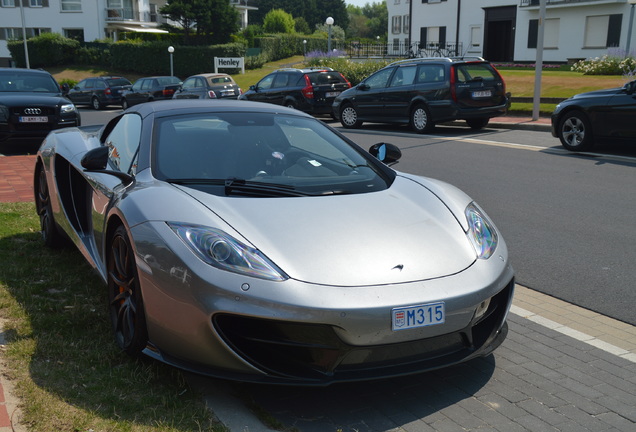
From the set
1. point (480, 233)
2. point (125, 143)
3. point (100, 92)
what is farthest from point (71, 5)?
point (480, 233)

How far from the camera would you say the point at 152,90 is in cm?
3128

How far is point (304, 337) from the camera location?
3.17 m

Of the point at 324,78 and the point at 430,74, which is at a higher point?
the point at 430,74

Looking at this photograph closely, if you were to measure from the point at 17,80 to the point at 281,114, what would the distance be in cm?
1232

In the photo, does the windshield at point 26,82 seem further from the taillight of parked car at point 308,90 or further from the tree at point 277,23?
the tree at point 277,23

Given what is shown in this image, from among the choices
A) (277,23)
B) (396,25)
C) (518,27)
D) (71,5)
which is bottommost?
(518,27)

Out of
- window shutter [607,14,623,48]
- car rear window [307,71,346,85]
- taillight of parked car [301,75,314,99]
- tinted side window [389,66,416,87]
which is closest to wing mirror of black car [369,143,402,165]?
tinted side window [389,66,416,87]

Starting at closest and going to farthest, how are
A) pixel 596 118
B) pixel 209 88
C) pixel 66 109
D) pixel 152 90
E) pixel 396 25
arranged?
pixel 596 118, pixel 66 109, pixel 209 88, pixel 152 90, pixel 396 25

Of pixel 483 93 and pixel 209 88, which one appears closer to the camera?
pixel 483 93

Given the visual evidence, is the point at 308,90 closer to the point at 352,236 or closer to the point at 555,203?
the point at 555,203

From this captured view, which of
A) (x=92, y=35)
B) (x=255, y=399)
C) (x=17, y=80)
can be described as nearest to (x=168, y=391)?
(x=255, y=399)

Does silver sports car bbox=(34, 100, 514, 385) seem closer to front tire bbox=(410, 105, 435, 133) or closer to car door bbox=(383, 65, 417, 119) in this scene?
front tire bbox=(410, 105, 435, 133)

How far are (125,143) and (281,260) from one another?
2.02 m

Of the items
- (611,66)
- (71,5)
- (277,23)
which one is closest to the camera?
(611,66)
